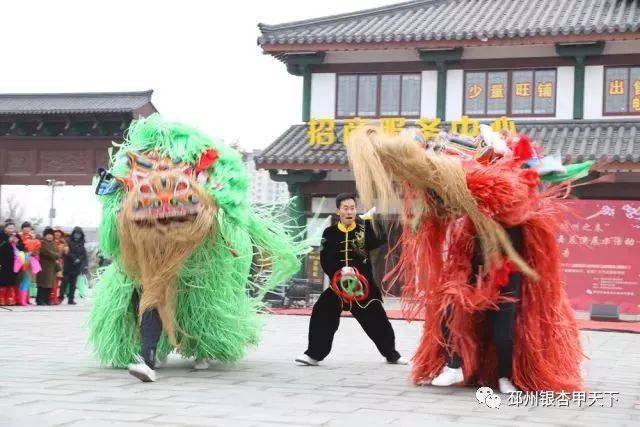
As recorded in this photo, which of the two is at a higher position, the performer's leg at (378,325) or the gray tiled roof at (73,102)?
the gray tiled roof at (73,102)

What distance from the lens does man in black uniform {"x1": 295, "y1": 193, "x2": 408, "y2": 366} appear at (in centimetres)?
753

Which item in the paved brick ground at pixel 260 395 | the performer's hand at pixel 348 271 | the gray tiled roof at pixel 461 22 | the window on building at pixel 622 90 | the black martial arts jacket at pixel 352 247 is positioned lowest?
the paved brick ground at pixel 260 395

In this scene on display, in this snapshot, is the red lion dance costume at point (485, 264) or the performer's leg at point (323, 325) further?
the performer's leg at point (323, 325)

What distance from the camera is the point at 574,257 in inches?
583

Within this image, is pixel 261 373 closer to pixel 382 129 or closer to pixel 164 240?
pixel 164 240

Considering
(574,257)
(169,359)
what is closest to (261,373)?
(169,359)

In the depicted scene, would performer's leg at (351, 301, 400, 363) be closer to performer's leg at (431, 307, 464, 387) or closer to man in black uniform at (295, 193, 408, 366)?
man in black uniform at (295, 193, 408, 366)

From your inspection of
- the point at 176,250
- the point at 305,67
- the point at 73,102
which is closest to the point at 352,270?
the point at 176,250

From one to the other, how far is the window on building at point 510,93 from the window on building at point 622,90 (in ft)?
3.01

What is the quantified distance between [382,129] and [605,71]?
12.3 metres

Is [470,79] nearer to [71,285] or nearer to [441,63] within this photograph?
[441,63]

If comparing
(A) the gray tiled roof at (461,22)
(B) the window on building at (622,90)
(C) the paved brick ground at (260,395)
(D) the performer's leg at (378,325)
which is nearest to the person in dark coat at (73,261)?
(A) the gray tiled roof at (461,22)

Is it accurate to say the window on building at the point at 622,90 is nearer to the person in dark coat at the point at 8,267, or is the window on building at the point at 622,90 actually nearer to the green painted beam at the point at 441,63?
the green painted beam at the point at 441,63

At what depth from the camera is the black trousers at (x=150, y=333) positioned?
20.5ft
